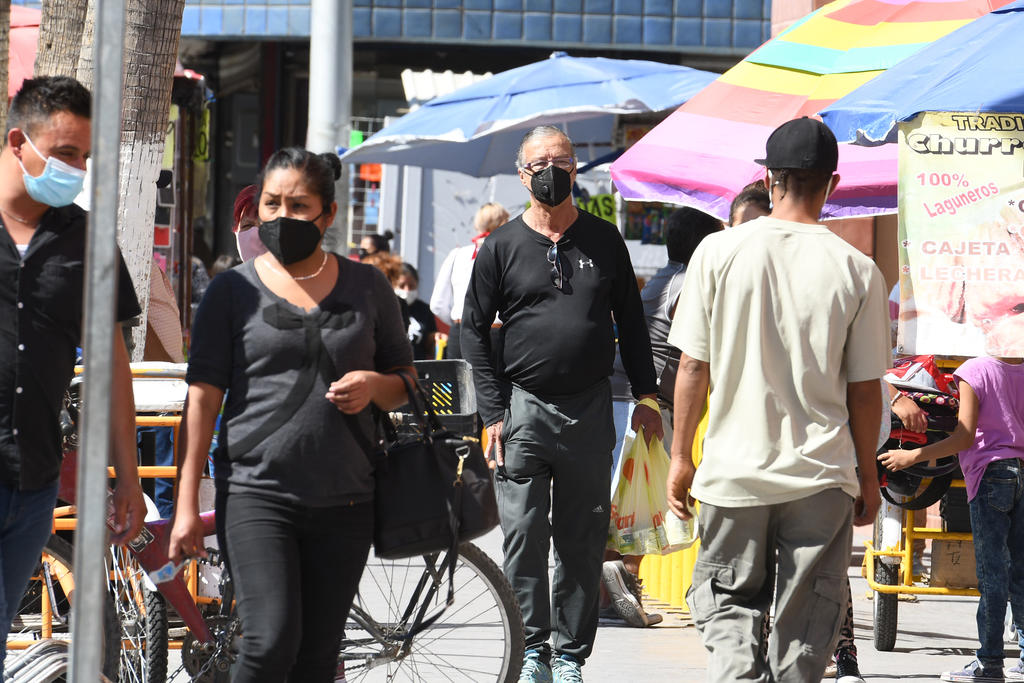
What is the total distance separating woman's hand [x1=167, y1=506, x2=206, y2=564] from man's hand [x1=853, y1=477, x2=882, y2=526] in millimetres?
1800

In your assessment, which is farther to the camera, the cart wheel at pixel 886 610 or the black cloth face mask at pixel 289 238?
the cart wheel at pixel 886 610

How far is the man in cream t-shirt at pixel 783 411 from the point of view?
4.18 meters

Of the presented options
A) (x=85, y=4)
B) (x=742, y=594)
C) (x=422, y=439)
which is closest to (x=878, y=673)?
(x=742, y=594)

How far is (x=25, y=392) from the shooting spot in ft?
12.4

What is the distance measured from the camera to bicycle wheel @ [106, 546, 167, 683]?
5031 mm

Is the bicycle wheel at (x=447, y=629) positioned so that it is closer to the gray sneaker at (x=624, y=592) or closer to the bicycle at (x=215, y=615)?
the bicycle at (x=215, y=615)

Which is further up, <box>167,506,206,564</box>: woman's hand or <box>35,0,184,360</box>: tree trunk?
<box>35,0,184,360</box>: tree trunk

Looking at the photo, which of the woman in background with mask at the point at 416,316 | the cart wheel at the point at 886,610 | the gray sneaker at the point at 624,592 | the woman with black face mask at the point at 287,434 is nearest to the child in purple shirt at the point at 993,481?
the cart wheel at the point at 886,610

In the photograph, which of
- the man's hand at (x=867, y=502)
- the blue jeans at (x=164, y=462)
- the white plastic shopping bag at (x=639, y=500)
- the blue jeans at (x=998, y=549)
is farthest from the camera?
the white plastic shopping bag at (x=639, y=500)

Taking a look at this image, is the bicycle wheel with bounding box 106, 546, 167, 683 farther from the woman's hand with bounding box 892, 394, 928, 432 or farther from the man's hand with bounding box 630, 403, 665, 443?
the woman's hand with bounding box 892, 394, 928, 432

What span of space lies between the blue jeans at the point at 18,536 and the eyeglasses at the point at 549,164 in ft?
7.80

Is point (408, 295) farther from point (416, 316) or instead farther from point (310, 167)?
point (310, 167)

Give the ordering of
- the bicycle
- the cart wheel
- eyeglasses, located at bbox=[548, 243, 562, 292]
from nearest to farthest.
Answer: the bicycle
eyeglasses, located at bbox=[548, 243, 562, 292]
the cart wheel

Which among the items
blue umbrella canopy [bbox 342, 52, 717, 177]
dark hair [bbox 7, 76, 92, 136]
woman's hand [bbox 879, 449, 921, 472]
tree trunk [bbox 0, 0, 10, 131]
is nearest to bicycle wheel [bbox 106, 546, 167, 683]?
dark hair [bbox 7, 76, 92, 136]
